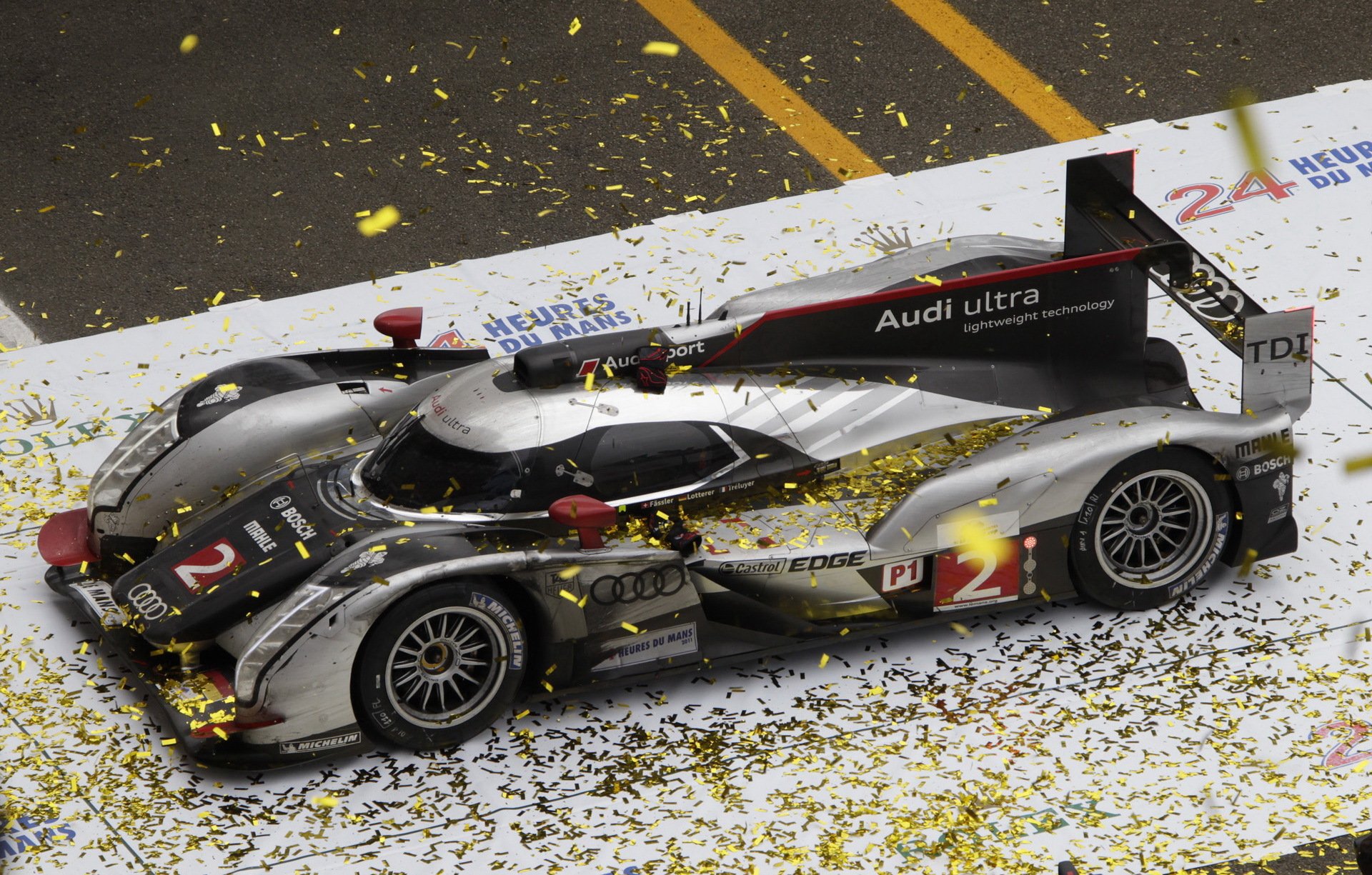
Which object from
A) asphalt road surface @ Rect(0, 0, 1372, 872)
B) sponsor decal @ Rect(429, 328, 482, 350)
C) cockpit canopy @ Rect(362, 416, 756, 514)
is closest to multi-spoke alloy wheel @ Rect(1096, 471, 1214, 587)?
cockpit canopy @ Rect(362, 416, 756, 514)

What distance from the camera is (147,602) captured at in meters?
6.55

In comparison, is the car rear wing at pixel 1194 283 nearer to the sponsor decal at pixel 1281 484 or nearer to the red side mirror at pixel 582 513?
the sponsor decal at pixel 1281 484

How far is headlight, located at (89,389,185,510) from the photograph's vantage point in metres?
7.09

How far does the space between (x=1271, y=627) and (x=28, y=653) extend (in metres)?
4.54

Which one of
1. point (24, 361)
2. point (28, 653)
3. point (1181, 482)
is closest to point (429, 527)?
point (28, 653)

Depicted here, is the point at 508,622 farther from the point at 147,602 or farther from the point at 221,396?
the point at 221,396

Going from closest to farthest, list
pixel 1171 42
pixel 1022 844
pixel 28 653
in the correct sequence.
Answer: pixel 1022 844 → pixel 28 653 → pixel 1171 42

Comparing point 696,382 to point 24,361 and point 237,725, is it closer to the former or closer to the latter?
point 237,725

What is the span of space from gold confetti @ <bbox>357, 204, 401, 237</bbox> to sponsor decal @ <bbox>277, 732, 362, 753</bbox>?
389 cm

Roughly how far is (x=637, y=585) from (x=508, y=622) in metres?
0.46

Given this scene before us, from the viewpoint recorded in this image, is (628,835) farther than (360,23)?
No

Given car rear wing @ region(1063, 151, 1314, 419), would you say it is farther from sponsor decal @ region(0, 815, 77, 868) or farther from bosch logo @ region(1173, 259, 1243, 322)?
sponsor decal @ region(0, 815, 77, 868)

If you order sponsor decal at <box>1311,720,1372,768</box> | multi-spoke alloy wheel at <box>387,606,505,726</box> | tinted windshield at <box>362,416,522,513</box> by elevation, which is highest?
tinted windshield at <box>362,416,522,513</box>

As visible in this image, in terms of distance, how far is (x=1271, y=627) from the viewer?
7.02m
